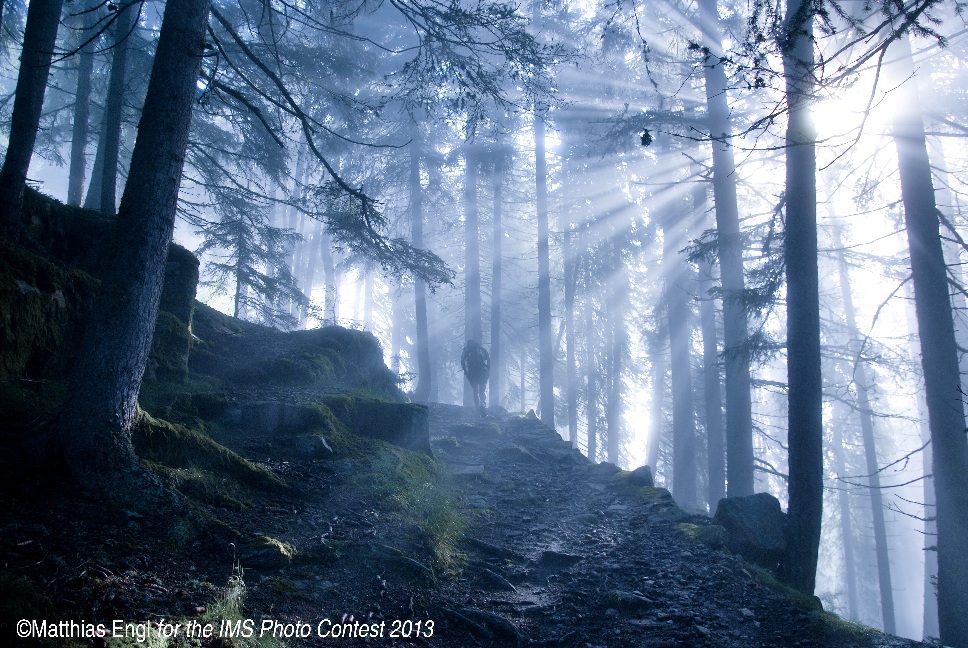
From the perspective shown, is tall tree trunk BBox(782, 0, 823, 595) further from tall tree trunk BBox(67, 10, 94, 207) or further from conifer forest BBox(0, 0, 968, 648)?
tall tree trunk BBox(67, 10, 94, 207)

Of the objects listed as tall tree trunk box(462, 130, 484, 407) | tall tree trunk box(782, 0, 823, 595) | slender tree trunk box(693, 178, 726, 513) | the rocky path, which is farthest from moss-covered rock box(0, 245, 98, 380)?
tall tree trunk box(462, 130, 484, 407)

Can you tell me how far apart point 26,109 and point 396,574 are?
745 cm

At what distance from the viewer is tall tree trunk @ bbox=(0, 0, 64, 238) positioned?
6.42 meters

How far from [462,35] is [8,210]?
19.8ft

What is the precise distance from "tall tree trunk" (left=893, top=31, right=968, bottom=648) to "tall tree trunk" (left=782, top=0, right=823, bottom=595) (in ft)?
5.82

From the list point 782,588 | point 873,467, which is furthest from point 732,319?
point 873,467

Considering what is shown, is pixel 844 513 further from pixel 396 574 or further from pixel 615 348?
pixel 396 574

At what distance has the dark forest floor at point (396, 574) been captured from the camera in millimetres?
3434

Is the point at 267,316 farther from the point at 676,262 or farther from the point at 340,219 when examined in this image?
the point at 676,262

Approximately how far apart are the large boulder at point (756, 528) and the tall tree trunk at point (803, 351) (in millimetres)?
175

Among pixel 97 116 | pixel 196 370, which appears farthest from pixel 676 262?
pixel 97 116

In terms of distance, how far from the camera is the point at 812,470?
7477mm

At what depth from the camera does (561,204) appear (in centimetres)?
2577

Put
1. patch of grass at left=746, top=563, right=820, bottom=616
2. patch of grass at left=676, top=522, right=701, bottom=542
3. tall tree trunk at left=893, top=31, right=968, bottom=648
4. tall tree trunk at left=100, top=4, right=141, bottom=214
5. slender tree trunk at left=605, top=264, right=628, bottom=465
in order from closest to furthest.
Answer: patch of grass at left=746, top=563, right=820, bottom=616
patch of grass at left=676, top=522, right=701, bottom=542
tall tree trunk at left=893, top=31, right=968, bottom=648
tall tree trunk at left=100, top=4, right=141, bottom=214
slender tree trunk at left=605, top=264, right=628, bottom=465
